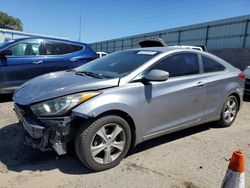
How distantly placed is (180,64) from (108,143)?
181 cm

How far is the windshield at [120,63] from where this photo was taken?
392 centimetres

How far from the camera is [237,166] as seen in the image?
7.57 ft

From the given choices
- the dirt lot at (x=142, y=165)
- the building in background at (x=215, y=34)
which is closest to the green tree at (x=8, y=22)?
the building in background at (x=215, y=34)

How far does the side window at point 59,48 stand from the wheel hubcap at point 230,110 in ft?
14.8

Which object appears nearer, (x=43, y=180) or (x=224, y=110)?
(x=43, y=180)

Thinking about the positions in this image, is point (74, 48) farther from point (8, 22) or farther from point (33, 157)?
point (8, 22)

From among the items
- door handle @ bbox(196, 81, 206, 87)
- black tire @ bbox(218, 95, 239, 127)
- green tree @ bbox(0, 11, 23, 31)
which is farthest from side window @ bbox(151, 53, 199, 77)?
green tree @ bbox(0, 11, 23, 31)

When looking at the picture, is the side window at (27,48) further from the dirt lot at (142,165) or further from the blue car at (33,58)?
the dirt lot at (142,165)

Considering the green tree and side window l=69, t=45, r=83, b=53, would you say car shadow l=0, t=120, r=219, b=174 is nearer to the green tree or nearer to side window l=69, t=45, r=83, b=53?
side window l=69, t=45, r=83, b=53

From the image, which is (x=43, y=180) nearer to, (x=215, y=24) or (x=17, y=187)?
(x=17, y=187)

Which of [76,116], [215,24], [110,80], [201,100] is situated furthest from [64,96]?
[215,24]

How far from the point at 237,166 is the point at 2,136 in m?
3.57

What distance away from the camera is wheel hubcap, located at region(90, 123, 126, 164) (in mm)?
3346

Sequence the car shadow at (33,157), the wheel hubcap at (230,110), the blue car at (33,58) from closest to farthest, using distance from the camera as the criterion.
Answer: the car shadow at (33,157), the wheel hubcap at (230,110), the blue car at (33,58)
